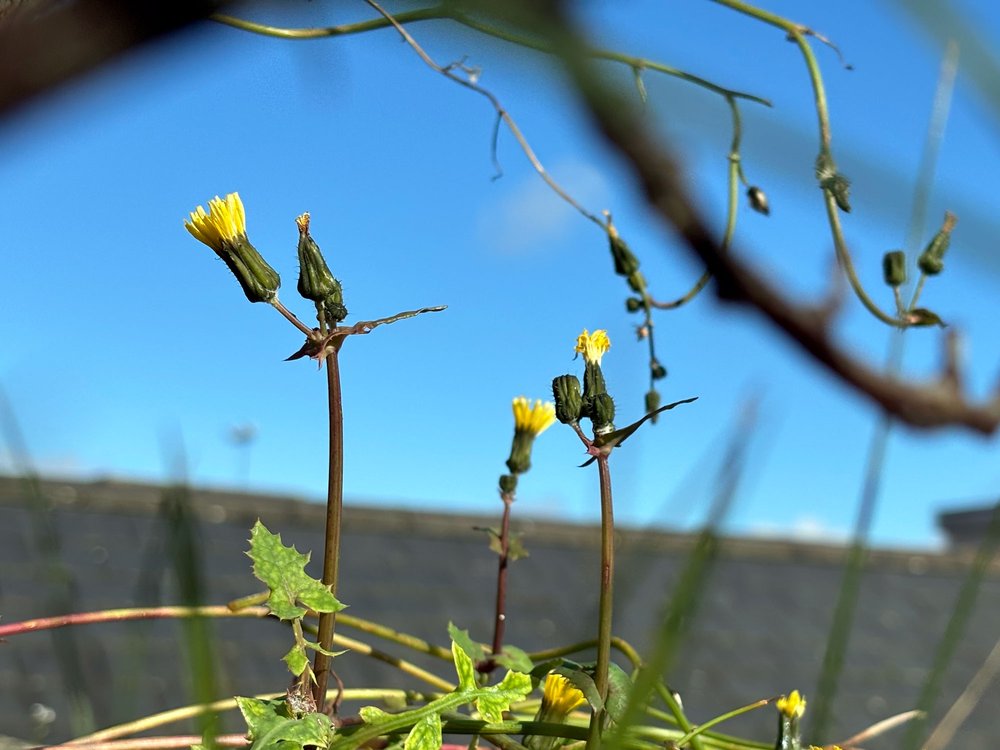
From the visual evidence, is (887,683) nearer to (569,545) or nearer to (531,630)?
(531,630)

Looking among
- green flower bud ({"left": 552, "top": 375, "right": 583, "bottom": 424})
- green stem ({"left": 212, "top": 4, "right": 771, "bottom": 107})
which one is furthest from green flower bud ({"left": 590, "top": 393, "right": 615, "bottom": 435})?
green stem ({"left": 212, "top": 4, "right": 771, "bottom": 107})

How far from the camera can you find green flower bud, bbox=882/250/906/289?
72cm

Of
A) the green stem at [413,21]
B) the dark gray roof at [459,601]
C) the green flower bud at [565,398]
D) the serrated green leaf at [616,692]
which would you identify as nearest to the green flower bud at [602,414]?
the green flower bud at [565,398]

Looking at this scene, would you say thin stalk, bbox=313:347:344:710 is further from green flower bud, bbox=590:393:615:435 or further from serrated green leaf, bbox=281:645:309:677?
green flower bud, bbox=590:393:615:435

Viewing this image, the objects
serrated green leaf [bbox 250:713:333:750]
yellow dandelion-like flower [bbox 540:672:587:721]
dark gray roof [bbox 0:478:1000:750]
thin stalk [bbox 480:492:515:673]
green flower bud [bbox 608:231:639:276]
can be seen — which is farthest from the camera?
dark gray roof [bbox 0:478:1000:750]

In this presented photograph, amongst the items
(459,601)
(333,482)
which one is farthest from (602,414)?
(459,601)

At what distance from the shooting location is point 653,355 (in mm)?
826

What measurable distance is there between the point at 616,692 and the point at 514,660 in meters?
0.14

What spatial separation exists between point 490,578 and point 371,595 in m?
0.64

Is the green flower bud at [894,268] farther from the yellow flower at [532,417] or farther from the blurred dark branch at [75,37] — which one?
the blurred dark branch at [75,37]

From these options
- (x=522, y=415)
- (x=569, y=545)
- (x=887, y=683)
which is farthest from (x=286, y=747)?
(x=569, y=545)

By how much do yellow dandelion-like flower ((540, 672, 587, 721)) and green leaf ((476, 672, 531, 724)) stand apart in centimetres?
3

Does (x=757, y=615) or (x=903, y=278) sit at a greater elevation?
(x=903, y=278)

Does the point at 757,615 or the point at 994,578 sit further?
the point at 994,578
